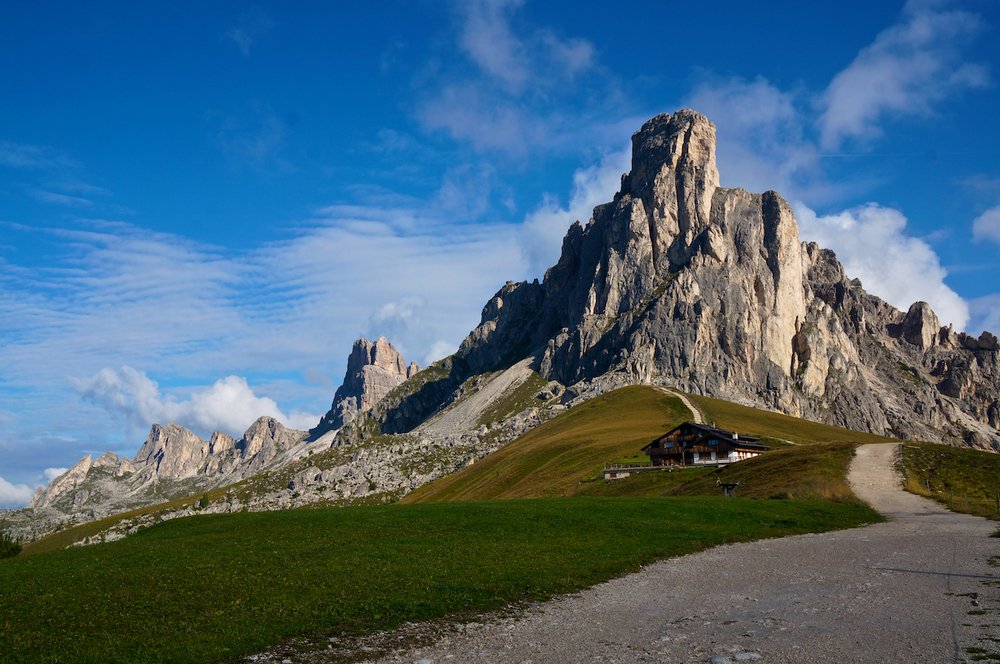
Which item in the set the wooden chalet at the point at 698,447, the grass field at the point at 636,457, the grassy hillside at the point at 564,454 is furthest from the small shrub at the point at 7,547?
the wooden chalet at the point at 698,447

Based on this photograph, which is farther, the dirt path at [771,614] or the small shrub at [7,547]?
the small shrub at [7,547]

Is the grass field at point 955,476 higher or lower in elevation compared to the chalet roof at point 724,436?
lower

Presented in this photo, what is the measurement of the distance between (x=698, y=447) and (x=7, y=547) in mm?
94170

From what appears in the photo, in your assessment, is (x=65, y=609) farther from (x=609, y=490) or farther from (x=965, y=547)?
(x=609, y=490)

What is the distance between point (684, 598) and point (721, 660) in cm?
823

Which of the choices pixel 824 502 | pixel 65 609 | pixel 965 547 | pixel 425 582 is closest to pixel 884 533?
pixel 965 547

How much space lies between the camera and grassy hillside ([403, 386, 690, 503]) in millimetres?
115750

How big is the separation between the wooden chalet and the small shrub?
287 ft

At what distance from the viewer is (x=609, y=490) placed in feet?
274

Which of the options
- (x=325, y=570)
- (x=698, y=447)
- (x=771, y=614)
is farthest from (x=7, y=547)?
(x=698, y=447)

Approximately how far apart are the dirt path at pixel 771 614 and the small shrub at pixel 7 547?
49.6 metres

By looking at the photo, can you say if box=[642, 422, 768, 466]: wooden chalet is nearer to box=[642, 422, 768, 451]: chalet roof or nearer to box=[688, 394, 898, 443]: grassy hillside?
box=[642, 422, 768, 451]: chalet roof

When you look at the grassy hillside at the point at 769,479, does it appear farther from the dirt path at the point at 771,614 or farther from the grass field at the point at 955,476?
the dirt path at the point at 771,614

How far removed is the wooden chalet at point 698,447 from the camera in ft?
368
